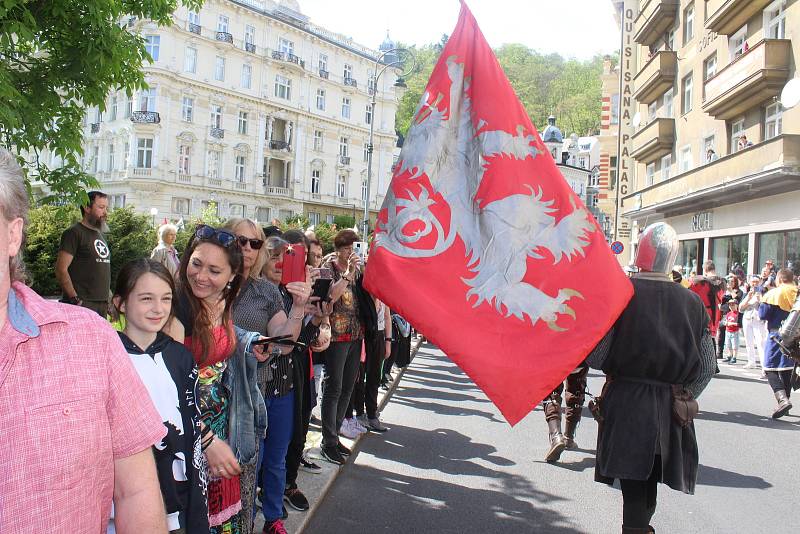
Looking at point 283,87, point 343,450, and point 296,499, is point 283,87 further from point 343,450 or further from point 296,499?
point 296,499

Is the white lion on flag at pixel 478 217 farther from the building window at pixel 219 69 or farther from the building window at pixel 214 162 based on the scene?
the building window at pixel 219 69

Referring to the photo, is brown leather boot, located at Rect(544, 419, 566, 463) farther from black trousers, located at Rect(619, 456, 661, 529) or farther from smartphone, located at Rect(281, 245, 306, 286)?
smartphone, located at Rect(281, 245, 306, 286)

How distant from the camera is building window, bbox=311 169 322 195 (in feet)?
199

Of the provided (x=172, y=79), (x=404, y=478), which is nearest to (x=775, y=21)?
(x=404, y=478)

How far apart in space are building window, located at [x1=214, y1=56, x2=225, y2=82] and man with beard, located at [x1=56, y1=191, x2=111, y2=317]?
4837cm

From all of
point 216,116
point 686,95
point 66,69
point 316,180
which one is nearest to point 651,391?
point 66,69

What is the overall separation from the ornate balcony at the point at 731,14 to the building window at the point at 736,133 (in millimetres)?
3135

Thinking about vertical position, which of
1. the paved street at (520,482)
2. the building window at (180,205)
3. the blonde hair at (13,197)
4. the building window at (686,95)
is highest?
the building window at (686,95)

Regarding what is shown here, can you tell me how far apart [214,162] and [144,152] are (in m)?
5.39

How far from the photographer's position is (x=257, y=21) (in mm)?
53844

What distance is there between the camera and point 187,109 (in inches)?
1994

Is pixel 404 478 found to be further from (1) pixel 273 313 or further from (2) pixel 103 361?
(2) pixel 103 361

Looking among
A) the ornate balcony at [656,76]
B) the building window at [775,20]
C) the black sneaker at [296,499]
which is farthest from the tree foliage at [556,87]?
the black sneaker at [296,499]

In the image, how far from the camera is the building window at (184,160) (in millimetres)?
50344
